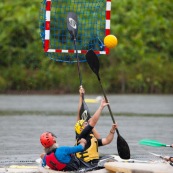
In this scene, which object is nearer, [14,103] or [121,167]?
[121,167]

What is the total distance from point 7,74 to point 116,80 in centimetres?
410

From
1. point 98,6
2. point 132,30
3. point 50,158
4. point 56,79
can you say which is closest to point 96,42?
point 98,6

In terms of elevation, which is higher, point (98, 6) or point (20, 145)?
point (98, 6)

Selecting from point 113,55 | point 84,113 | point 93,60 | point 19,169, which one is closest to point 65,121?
point 93,60

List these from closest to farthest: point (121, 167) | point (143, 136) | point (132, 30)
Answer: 1. point (121, 167)
2. point (143, 136)
3. point (132, 30)

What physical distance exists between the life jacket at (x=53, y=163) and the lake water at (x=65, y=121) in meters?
2.10

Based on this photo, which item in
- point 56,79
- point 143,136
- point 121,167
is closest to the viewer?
point 121,167

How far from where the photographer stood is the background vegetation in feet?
96.3

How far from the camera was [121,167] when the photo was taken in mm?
10578

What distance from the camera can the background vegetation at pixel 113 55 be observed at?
2934 cm

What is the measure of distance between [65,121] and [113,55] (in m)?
12.1

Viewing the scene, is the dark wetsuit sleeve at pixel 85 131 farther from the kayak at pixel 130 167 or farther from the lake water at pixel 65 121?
the lake water at pixel 65 121

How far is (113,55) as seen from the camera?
1232 inches

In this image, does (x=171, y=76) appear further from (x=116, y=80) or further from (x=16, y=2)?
(x=16, y=2)
